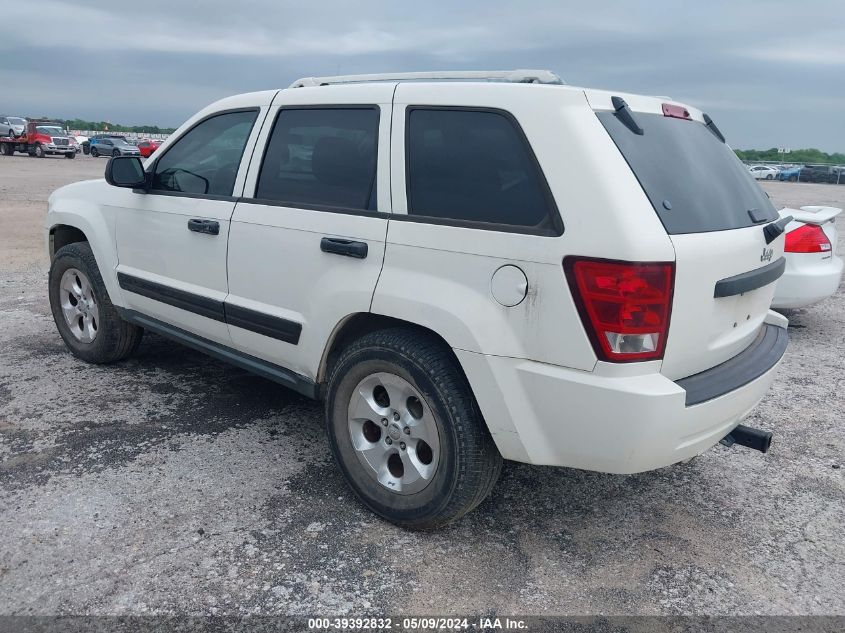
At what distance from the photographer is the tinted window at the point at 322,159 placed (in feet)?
10.6

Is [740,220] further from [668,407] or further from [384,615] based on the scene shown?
[384,615]

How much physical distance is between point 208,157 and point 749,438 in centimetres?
320

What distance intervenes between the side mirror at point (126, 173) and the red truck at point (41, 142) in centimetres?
3784

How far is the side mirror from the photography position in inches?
165

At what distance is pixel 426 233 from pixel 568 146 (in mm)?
662

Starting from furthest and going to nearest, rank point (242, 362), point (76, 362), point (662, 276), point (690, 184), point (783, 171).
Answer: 1. point (783, 171)
2. point (76, 362)
3. point (242, 362)
4. point (690, 184)
5. point (662, 276)

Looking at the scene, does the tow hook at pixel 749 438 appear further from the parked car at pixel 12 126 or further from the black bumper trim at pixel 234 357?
the parked car at pixel 12 126

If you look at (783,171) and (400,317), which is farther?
(783,171)

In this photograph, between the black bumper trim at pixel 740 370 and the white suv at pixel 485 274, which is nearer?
the white suv at pixel 485 274

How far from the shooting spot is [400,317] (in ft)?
9.56

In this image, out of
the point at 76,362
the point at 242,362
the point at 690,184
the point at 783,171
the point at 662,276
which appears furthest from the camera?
the point at 783,171

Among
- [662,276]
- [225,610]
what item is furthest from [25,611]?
[662,276]

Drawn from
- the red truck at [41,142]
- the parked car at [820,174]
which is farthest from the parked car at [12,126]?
the parked car at [820,174]

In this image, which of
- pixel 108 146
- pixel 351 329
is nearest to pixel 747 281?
pixel 351 329
